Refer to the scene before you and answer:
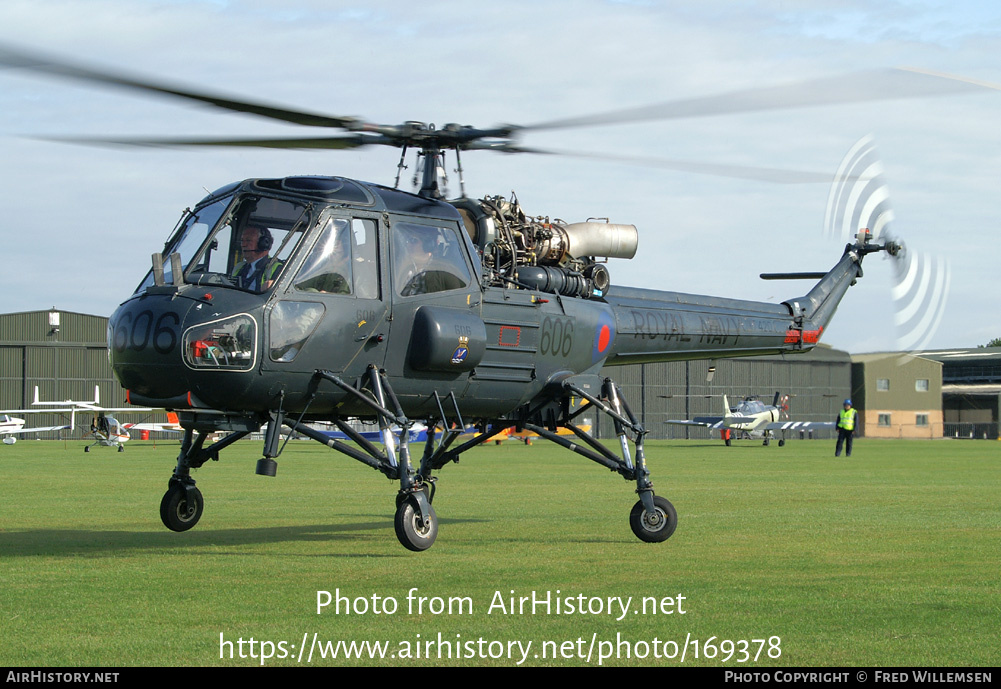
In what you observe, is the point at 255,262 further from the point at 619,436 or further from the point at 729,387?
the point at 729,387

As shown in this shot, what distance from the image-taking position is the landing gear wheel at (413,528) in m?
11.7

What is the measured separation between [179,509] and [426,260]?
438 cm

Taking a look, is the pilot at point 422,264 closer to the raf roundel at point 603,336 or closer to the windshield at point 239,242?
the windshield at point 239,242

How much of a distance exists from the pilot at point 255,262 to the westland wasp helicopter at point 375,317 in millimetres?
20

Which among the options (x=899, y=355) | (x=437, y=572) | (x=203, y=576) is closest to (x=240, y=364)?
(x=203, y=576)

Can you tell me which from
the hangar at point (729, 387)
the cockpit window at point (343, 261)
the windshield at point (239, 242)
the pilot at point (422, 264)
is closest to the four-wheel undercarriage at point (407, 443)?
the cockpit window at point (343, 261)

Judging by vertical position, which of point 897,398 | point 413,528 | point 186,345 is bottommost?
point 897,398

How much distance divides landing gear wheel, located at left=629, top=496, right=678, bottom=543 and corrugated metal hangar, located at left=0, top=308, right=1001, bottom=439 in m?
52.9

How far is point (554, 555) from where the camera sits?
1188cm

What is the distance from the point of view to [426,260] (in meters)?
12.8

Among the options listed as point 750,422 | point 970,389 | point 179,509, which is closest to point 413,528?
point 179,509

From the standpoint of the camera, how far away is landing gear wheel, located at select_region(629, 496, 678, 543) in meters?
13.2

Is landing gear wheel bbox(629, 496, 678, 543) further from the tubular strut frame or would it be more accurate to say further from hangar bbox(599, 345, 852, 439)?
hangar bbox(599, 345, 852, 439)

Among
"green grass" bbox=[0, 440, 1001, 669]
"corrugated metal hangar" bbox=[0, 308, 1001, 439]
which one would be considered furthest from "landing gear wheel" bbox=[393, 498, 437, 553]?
"corrugated metal hangar" bbox=[0, 308, 1001, 439]
